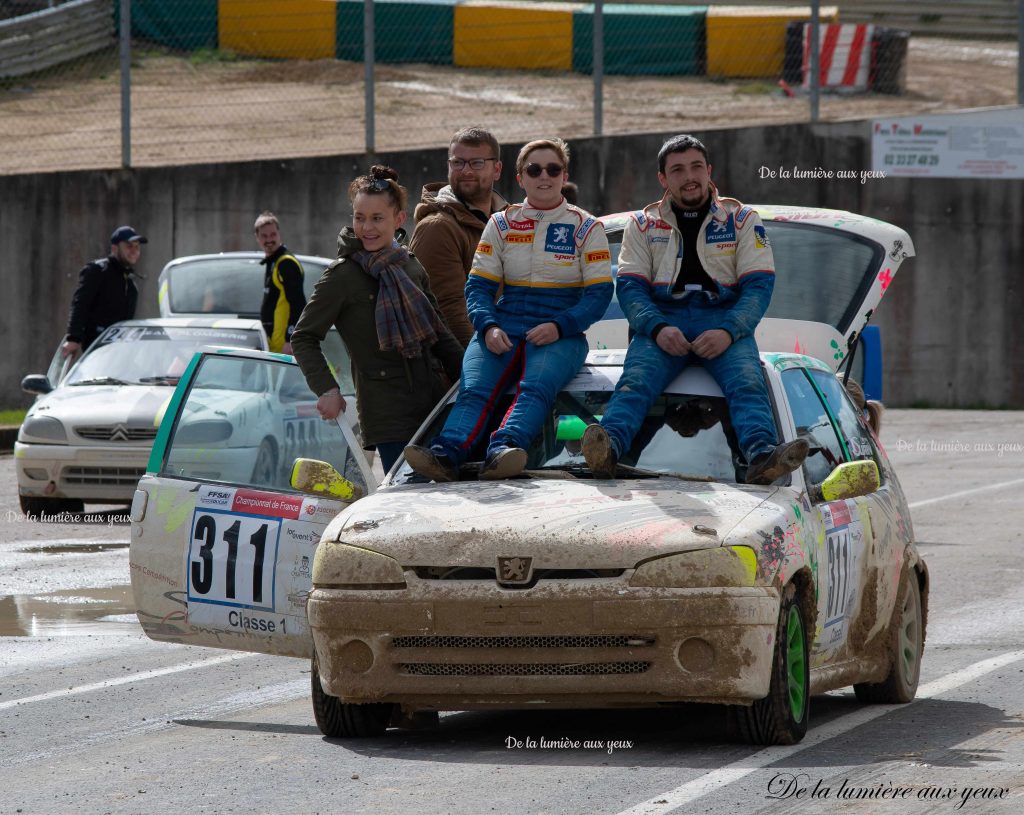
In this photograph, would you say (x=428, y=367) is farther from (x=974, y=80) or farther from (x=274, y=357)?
(x=974, y=80)

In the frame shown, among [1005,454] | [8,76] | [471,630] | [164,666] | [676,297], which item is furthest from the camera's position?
[8,76]

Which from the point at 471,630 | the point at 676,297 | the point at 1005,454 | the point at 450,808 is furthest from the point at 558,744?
the point at 1005,454

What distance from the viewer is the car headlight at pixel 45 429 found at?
14.7 m

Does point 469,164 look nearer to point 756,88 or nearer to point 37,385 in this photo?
point 37,385

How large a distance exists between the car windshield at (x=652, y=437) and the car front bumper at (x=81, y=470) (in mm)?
7331

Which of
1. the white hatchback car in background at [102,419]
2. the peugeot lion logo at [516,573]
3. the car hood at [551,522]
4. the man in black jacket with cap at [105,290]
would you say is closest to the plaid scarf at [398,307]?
the car hood at [551,522]

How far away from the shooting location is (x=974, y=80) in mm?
29844

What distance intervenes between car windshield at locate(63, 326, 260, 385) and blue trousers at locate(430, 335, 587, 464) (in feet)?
26.6

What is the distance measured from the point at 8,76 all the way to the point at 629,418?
820 inches

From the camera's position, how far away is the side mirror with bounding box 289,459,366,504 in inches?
283

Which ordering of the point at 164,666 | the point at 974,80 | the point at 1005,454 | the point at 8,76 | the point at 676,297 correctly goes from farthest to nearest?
1. the point at 974,80
2. the point at 8,76
3. the point at 1005,454
4. the point at 164,666
5. the point at 676,297

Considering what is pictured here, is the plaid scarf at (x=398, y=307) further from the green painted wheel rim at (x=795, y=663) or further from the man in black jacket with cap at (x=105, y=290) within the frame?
the man in black jacket with cap at (x=105, y=290)

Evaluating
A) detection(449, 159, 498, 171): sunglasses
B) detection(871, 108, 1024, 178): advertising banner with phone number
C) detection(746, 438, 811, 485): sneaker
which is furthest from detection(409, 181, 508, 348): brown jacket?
detection(871, 108, 1024, 178): advertising banner with phone number

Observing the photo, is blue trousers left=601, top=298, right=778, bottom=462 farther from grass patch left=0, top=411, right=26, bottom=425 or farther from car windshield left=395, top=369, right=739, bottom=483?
grass patch left=0, top=411, right=26, bottom=425
